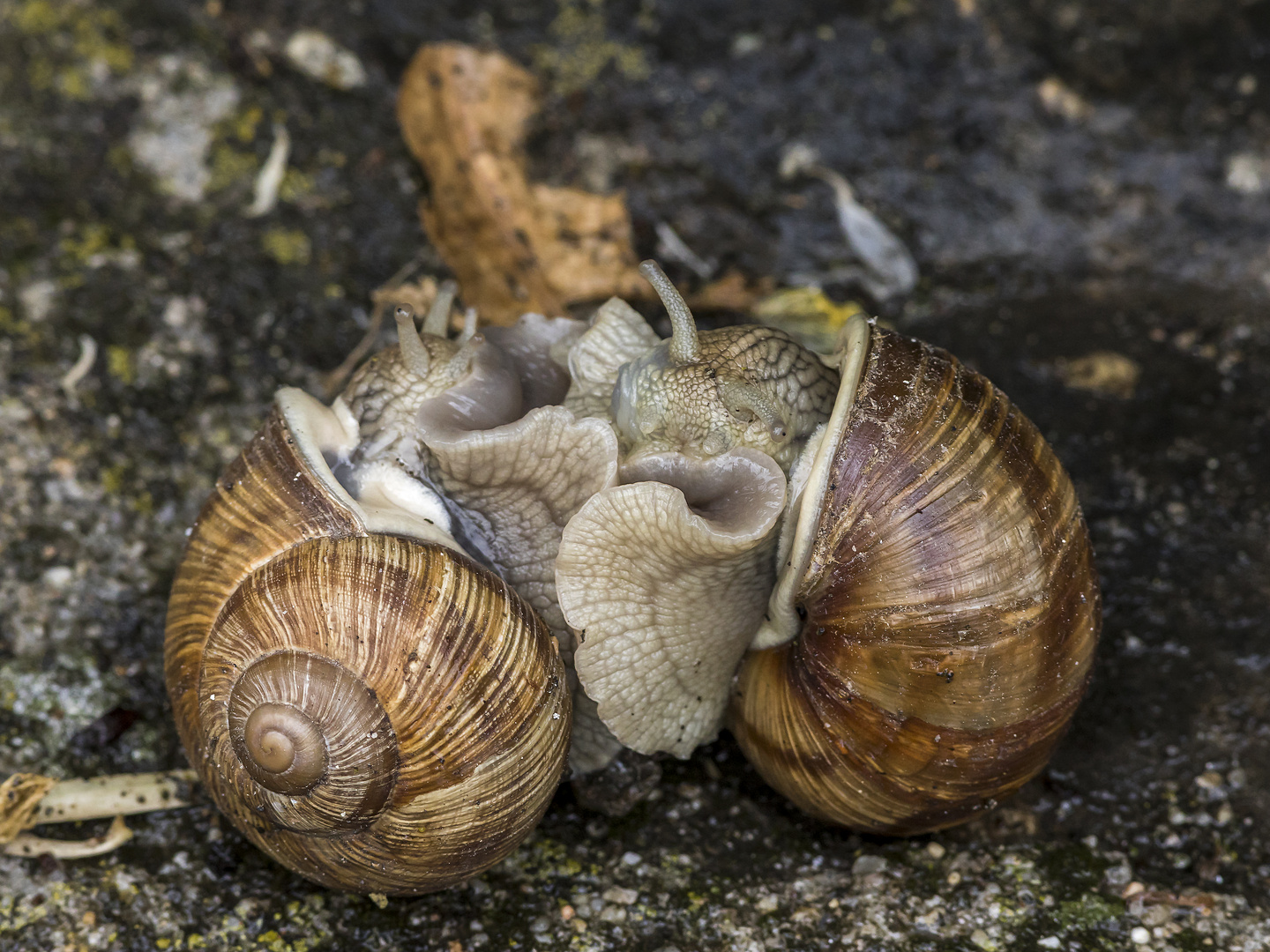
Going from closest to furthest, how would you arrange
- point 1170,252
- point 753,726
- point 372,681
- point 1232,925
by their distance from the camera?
point 372,681 < point 1232,925 < point 753,726 < point 1170,252

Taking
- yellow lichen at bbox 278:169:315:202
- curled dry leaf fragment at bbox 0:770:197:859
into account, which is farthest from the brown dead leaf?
curled dry leaf fragment at bbox 0:770:197:859

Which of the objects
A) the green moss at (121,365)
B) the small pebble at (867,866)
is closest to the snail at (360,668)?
the small pebble at (867,866)

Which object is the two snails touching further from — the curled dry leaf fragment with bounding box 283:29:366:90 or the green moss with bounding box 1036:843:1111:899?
the curled dry leaf fragment with bounding box 283:29:366:90

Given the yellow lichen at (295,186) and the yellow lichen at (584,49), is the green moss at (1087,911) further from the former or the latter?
the yellow lichen at (295,186)

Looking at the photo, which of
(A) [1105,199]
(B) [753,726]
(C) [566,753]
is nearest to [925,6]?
(A) [1105,199]

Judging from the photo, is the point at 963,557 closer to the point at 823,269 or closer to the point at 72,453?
the point at 823,269

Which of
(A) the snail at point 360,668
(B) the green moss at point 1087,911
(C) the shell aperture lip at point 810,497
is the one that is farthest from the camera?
(B) the green moss at point 1087,911

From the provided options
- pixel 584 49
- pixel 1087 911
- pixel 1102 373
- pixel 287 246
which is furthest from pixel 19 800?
pixel 1102 373
